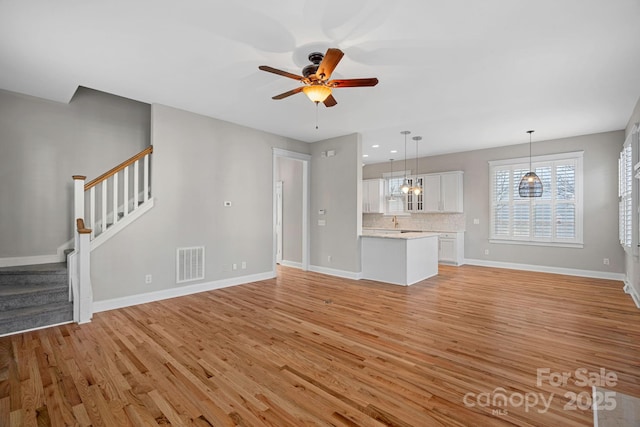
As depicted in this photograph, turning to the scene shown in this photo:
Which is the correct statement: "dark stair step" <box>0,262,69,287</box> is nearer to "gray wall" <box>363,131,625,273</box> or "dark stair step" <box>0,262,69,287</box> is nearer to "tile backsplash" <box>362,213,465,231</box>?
"tile backsplash" <box>362,213,465,231</box>

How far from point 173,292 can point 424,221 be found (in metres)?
6.82

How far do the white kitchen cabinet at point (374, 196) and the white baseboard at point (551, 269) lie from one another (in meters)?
2.90

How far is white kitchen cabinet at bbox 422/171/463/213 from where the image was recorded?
26.4ft

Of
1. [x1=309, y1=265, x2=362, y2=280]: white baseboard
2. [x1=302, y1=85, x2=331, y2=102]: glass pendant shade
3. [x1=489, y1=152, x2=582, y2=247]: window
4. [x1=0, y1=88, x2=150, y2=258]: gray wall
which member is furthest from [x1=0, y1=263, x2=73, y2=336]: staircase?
[x1=489, y1=152, x2=582, y2=247]: window

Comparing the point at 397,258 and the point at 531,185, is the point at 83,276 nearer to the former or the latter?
the point at 397,258

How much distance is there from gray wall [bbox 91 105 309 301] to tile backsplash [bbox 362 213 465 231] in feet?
15.4

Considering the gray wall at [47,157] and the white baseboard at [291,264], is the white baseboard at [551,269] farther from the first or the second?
the gray wall at [47,157]

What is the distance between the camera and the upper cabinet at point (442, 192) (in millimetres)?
8062

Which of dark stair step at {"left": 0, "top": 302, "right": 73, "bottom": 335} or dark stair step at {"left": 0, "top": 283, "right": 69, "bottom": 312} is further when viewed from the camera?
dark stair step at {"left": 0, "top": 283, "right": 69, "bottom": 312}

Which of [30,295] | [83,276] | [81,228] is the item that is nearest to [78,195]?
[81,228]

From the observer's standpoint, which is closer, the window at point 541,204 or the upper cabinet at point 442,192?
the window at point 541,204

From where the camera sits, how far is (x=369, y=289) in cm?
536

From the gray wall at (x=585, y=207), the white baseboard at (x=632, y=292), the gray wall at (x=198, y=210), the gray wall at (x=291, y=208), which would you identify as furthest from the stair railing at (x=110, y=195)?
the gray wall at (x=585, y=207)

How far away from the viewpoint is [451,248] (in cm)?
783
